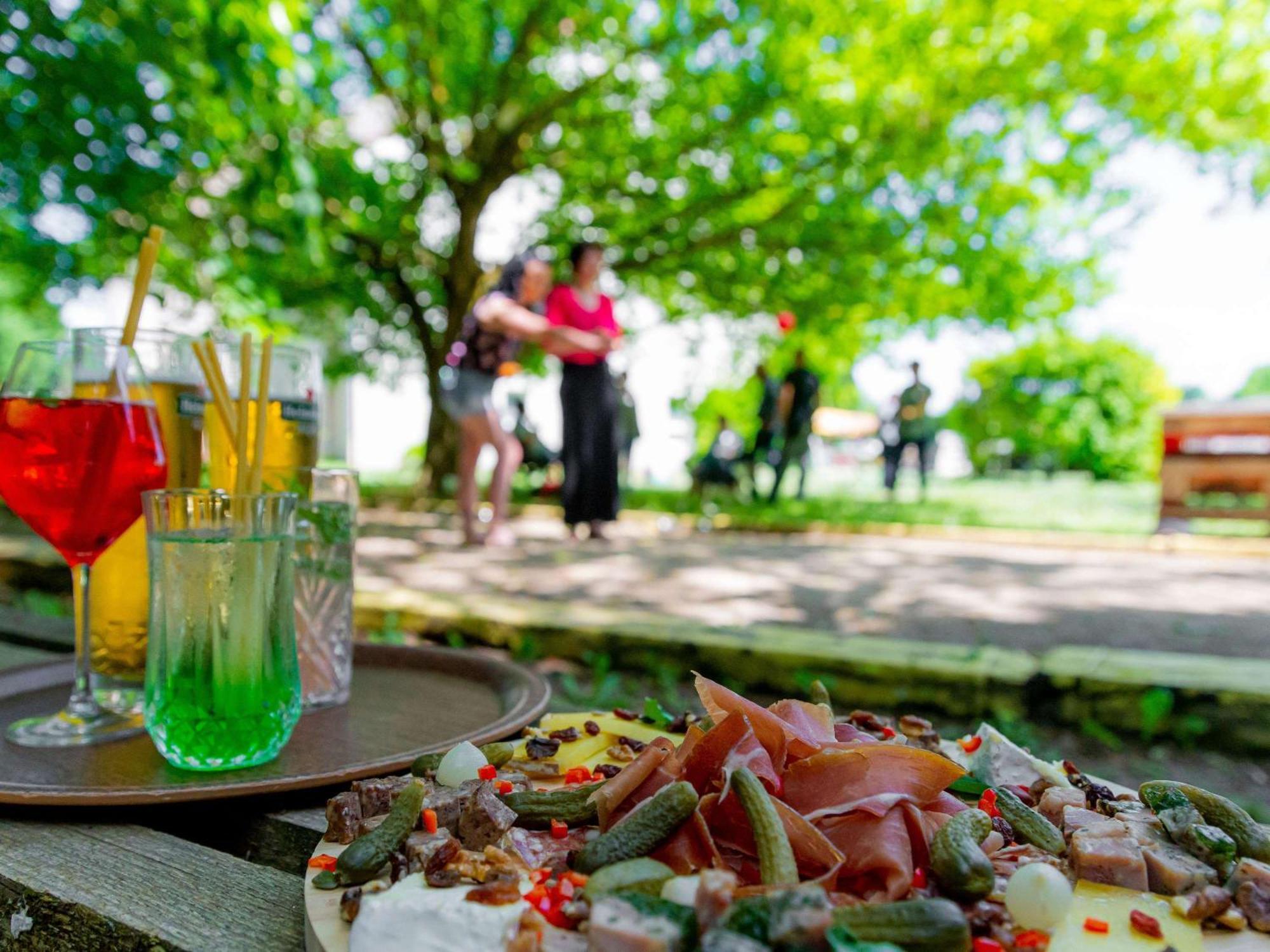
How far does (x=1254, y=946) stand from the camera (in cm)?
66

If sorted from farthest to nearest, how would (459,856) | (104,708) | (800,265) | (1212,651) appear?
(800,265), (1212,651), (104,708), (459,856)

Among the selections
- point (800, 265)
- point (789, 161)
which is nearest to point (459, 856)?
point (789, 161)

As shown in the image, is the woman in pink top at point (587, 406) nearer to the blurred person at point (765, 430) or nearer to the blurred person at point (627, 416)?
the blurred person at point (627, 416)

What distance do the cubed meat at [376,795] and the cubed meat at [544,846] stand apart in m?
0.12

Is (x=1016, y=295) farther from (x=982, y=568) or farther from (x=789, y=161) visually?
(x=982, y=568)

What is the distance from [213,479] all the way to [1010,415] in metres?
36.2

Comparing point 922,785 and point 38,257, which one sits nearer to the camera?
point 922,785

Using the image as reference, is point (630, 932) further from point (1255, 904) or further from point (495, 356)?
point (495, 356)

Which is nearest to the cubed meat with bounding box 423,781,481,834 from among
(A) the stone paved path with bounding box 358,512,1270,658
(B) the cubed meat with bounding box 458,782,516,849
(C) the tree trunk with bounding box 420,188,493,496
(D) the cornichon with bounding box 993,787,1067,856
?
(B) the cubed meat with bounding box 458,782,516,849

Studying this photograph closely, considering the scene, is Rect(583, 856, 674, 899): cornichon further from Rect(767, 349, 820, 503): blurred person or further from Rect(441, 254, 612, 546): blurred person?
Rect(767, 349, 820, 503): blurred person

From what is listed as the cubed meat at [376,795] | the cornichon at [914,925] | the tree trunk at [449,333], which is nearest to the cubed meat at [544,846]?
the cubed meat at [376,795]

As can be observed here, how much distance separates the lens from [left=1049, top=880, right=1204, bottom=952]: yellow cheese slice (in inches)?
25.6

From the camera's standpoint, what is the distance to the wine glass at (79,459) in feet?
3.68

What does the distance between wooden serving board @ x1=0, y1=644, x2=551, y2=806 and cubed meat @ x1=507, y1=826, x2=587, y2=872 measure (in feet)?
0.82
